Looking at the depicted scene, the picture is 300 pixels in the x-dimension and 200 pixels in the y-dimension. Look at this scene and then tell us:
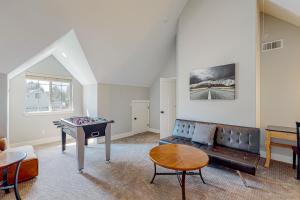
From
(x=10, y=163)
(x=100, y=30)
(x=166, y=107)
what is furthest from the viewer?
(x=166, y=107)

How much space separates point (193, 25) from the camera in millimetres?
4051

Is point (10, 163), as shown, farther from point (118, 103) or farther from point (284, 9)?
point (284, 9)

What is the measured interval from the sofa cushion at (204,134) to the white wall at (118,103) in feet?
9.17

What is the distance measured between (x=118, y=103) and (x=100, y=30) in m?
2.56

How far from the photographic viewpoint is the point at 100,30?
11.4 ft

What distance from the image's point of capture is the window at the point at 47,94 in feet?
15.0

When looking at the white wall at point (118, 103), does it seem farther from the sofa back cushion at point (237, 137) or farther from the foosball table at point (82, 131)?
the sofa back cushion at point (237, 137)

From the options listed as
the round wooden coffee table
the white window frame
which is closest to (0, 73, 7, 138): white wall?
the white window frame

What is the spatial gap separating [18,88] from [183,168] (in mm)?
4793

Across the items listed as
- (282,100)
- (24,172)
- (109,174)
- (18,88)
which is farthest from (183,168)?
(18,88)

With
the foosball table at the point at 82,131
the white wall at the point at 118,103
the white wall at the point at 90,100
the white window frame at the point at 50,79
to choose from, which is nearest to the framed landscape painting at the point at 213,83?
the foosball table at the point at 82,131

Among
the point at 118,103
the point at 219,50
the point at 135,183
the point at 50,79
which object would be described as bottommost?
the point at 135,183

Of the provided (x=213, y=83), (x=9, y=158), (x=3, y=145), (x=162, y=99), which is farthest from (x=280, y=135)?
(x=3, y=145)

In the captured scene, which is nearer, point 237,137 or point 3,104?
point 237,137
